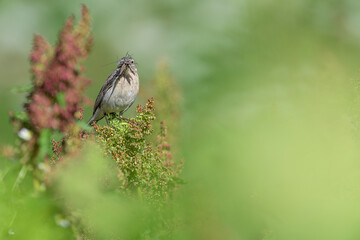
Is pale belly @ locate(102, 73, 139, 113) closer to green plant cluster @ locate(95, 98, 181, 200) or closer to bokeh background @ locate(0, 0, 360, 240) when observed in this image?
bokeh background @ locate(0, 0, 360, 240)

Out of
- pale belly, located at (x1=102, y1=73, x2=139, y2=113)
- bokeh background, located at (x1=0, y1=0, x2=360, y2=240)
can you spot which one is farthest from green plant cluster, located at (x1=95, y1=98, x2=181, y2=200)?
pale belly, located at (x1=102, y1=73, x2=139, y2=113)

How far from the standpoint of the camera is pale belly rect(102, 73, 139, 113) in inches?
162

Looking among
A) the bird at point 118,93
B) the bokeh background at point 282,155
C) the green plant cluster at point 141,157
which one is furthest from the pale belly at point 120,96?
the green plant cluster at point 141,157

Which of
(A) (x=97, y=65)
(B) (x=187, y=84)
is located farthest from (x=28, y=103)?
(B) (x=187, y=84)

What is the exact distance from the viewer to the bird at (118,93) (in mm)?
4131

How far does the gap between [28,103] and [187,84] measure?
6.49 metres

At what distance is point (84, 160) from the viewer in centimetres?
150

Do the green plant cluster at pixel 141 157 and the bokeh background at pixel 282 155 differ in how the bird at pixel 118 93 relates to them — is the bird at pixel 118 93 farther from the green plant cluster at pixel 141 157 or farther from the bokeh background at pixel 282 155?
the green plant cluster at pixel 141 157

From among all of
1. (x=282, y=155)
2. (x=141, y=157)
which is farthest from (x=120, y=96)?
(x=282, y=155)

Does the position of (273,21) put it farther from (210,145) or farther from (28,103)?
(28,103)

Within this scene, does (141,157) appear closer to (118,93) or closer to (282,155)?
(282,155)

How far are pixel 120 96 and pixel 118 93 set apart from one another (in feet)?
0.08

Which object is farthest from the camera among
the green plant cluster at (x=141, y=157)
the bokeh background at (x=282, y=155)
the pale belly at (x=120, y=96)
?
the pale belly at (x=120, y=96)

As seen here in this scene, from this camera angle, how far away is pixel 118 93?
13.7 ft
